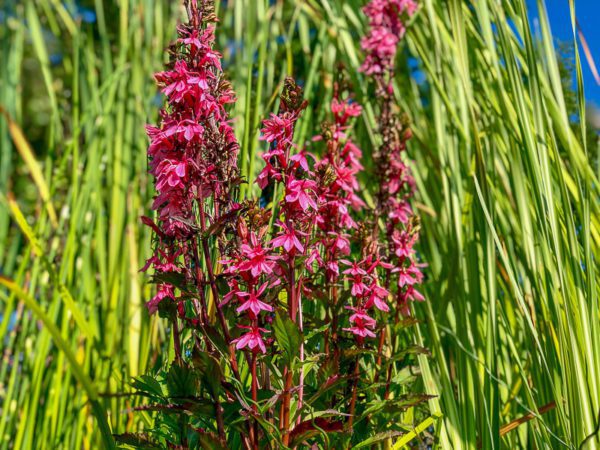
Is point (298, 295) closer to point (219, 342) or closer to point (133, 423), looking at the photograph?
point (219, 342)

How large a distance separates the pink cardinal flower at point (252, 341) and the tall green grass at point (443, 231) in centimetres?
15

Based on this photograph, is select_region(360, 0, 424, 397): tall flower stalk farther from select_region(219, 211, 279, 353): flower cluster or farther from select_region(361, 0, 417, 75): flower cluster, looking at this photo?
select_region(219, 211, 279, 353): flower cluster

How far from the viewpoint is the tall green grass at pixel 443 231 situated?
36.3 inches

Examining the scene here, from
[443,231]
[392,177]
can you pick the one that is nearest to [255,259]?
[392,177]

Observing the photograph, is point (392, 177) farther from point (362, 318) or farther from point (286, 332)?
point (286, 332)

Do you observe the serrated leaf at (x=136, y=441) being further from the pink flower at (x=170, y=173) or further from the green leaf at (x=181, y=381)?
the pink flower at (x=170, y=173)

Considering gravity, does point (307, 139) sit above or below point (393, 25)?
below

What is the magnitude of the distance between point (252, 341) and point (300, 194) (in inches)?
6.4

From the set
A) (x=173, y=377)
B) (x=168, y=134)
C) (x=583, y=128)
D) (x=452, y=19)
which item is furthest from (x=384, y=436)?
(x=452, y=19)

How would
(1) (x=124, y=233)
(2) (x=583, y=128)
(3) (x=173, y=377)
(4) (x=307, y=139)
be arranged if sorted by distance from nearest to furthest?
(3) (x=173, y=377)
(2) (x=583, y=128)
(4) (x=307, y=139)
(1) (x=124, y=233)

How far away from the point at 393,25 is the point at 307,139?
0.32m

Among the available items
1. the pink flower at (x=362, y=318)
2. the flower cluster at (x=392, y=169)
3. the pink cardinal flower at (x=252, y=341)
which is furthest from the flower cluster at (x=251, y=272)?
the flower cluster at (x=392, y=169)

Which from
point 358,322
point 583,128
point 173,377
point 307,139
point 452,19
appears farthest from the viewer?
point 307,139

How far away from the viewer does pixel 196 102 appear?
2.25 ft
